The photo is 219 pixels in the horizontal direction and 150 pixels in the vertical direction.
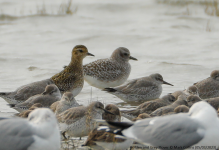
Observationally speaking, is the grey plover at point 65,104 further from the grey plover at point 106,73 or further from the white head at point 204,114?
the grey plover at point 106,73

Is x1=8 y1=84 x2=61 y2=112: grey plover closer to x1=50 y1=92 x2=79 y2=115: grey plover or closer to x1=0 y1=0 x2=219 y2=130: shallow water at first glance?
x1=50 y1=92 x2=79 y2=115: grey plover

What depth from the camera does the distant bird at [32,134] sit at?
4.84 meters

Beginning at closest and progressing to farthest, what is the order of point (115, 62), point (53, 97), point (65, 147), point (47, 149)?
point (47, 149) → point (65, 147) → point (53, 97) → point (115, 62)

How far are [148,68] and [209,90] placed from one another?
3.72 m

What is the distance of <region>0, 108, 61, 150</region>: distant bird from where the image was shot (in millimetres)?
4836

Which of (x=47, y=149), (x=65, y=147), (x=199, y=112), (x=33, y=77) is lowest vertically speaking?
(x=33, y=77)

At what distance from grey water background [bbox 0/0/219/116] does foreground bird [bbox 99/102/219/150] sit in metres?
3.89

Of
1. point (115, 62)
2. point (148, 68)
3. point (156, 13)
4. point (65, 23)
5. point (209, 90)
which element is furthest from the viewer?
point (156, 13)

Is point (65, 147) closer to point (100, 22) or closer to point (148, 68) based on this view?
point (148, 68)

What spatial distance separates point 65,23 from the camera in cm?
1997

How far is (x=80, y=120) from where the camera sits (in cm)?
648

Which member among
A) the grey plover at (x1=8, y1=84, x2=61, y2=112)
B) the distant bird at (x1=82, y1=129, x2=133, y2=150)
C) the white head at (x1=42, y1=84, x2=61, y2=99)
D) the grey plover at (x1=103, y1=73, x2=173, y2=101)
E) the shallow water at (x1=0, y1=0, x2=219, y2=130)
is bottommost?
the shallow water at (x1=0, y1=0, x2=219, y2=130)

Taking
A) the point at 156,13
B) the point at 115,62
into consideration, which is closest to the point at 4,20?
the point at 156,13

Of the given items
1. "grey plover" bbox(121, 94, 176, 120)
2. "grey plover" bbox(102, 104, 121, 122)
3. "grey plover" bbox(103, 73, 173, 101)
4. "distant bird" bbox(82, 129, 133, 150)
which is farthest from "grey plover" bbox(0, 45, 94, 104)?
"distant bird" bbox(82, 129, 133, 150)
